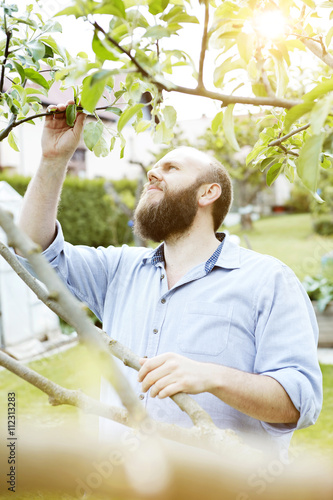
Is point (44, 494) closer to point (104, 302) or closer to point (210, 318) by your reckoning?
point (210, 318)

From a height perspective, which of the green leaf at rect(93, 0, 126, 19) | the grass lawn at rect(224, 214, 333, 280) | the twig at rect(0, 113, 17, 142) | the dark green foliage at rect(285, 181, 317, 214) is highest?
the green leaf at rect(93, 0, 126, 19)

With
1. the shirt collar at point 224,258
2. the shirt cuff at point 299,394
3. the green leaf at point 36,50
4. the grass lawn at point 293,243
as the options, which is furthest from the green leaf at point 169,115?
the grass lawn at point 293,243

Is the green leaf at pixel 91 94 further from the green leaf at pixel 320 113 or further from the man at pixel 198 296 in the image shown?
the man at pixel 198 296

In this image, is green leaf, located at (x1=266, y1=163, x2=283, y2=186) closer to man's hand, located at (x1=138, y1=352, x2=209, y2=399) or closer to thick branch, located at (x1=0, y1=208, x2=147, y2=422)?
man's hand, located at (x1=138, y1=352, x2=209, y2=399)

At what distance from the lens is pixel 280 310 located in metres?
1.27

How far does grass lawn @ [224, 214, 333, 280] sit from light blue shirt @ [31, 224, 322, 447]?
14.7ft

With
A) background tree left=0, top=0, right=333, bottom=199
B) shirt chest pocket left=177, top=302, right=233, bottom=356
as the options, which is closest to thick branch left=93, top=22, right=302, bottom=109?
background tree left=0, top=0, right=333, bottom=199

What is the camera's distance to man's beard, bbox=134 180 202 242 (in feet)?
5.05

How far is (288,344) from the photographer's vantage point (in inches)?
47.4

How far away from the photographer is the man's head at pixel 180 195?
1.55m

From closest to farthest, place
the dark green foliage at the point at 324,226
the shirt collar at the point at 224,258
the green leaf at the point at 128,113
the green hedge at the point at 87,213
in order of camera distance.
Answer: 1. the green leaf at the point at 128,113
2. the shirt collar at the point at 224,258
3. the green hedge at the point at 87,213
4. the dark green foliage at the point at 324,226

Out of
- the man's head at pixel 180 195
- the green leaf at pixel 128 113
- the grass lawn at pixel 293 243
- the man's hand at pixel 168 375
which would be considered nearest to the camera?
the green leaf at pixel 128 113

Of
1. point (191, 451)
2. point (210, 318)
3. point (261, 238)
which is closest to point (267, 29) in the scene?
point (191, 451)

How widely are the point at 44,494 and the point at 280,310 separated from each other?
2.85 ft
